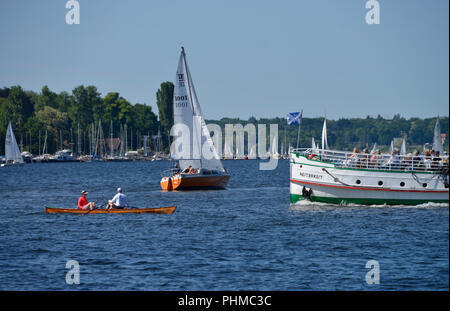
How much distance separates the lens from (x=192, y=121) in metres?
69.1

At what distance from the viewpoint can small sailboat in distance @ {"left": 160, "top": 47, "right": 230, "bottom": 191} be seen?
2618 inches

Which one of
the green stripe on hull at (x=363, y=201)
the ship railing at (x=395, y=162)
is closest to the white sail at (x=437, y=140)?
the ship railing at (x=395, y=162)

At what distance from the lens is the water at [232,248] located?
2573 cm

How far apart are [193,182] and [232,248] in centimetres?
3269

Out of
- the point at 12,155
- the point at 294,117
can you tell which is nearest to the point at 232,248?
the point at 294,117

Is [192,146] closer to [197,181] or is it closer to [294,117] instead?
[197,181]

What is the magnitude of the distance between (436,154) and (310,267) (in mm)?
22103

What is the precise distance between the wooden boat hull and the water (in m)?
13.4

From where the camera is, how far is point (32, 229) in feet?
133

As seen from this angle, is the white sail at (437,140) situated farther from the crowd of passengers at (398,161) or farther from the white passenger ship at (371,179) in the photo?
the crowd of passengers at (398,161)

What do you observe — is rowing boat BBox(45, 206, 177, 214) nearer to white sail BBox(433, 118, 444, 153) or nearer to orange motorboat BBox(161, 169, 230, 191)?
orange motorboat BBox(161, 169, 230, 191)

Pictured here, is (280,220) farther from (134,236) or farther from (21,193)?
(21,193)

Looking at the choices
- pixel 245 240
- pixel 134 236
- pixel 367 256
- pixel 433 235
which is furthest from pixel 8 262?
pixel 433 235

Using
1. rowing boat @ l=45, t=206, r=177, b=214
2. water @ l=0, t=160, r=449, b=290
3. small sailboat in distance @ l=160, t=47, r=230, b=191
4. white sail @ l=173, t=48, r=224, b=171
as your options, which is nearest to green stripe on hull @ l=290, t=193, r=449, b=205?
water @ l=0, t=160, r=449, b=290
